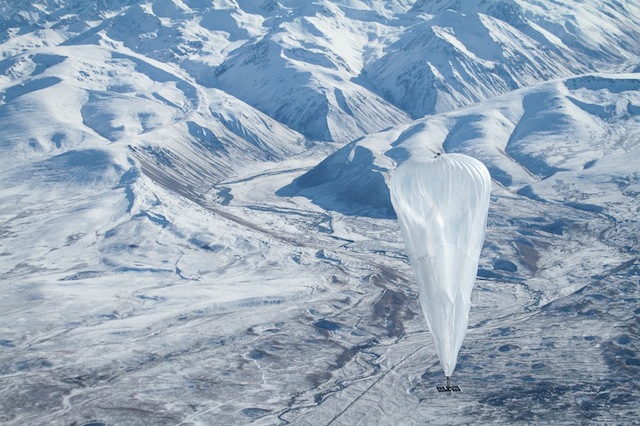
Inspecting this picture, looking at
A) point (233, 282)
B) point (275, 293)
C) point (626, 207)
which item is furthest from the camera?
point (626, 207)

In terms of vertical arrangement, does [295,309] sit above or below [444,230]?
below

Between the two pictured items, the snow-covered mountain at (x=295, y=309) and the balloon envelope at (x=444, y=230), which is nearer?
the balloon envelope at (x=444, y=230)

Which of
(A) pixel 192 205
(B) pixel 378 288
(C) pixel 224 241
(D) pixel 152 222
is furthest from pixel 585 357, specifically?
(A) pixel 192 205

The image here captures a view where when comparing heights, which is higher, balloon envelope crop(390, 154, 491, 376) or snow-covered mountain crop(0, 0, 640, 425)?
balloon envelope crop(390, 154, 491, 376)

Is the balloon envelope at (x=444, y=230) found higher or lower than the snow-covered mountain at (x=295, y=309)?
higher

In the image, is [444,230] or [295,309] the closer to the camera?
[444,230]

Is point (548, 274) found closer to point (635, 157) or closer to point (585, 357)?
point (585, 357)

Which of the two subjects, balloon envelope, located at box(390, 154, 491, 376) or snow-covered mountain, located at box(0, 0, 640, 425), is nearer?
balloon envelope, located at box(390, 154, 491, 376)

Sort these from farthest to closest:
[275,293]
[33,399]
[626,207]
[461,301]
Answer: [626,207] → [275,293] → [33,399] → [461,301]
